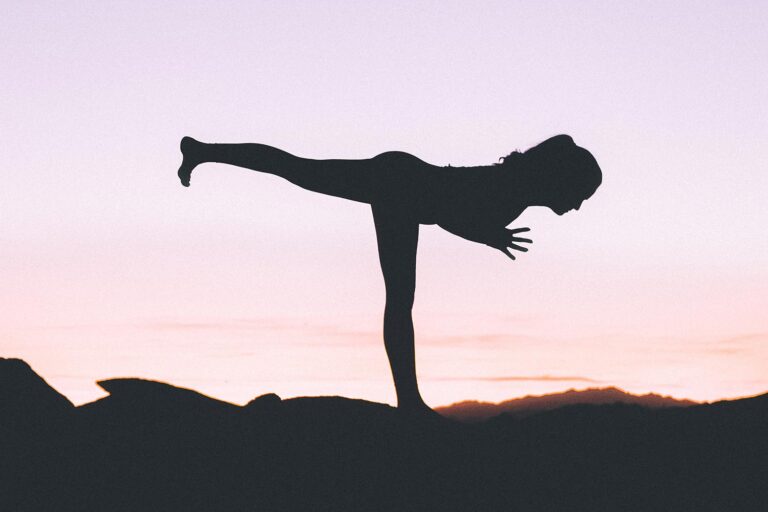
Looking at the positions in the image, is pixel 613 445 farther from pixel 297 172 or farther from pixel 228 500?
pixel 297 172

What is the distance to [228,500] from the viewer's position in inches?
306

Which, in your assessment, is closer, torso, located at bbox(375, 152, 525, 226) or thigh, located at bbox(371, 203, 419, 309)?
thigh, located at bbox(371, 203, 419, 309)

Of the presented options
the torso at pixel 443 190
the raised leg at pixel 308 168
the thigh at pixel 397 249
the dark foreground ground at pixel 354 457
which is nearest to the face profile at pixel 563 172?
the torso at pixel 443 190

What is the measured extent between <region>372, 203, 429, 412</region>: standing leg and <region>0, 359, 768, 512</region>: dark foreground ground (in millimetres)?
348

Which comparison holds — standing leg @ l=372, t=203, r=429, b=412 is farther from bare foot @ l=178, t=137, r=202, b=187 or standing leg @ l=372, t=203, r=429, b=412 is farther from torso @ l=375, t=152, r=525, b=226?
bare foot @ l=178, t=137, r=202, b=187

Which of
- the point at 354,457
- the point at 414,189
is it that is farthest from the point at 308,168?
the point at 354,457

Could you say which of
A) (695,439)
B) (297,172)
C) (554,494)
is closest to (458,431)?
(554,494)

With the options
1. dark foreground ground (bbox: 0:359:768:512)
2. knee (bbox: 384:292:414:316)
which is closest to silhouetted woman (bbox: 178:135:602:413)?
knee (bbox: 384:292:414:316)

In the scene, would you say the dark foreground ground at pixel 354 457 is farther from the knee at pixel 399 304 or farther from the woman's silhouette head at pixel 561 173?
the woman's silhouette head at pixel 561 173

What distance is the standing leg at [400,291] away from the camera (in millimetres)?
9336

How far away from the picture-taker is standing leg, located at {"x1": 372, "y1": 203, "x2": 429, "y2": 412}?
9336 millimetres

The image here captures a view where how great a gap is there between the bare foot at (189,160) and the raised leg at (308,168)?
0.38ft

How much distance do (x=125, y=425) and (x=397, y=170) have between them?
3636 mm

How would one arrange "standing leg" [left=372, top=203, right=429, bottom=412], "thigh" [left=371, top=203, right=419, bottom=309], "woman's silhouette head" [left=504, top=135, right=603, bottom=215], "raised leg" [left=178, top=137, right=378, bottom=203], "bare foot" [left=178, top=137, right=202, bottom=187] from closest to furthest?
"standing leg" [left=372, top=203, right=429, bottom=412]
"thigh" [left=371, top=203, right=419, bottom=309]
"raised leg" [left=178, top=137, right=378, bottom=203]
"woman's silhouette head" [left=504, top=135, right=603, bottom=215]
"bare foot" [left=178, top=137, right=202, bottom=187]
